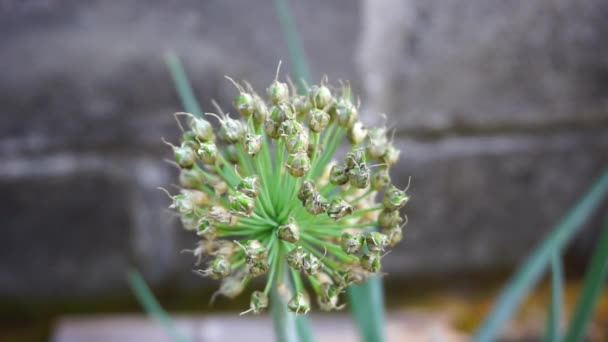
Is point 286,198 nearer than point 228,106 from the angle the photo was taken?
Yes

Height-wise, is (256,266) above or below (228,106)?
below

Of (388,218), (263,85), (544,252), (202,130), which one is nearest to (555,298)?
(544,252)

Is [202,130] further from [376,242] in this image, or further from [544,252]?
[544,252]

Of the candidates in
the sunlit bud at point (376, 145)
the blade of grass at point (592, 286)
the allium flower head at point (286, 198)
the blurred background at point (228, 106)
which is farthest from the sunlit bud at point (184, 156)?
the blurred background at point (228, 106)

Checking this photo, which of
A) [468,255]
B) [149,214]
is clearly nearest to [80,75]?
[149,214]

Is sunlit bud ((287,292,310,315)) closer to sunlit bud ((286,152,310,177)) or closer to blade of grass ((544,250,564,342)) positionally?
sunlit bud ((286,152,310,177))

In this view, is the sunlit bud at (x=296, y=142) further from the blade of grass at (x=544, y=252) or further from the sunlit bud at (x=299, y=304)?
the blade of grass at (x=544, y=252)

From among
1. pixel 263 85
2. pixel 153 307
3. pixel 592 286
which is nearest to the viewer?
pixel 592 286
